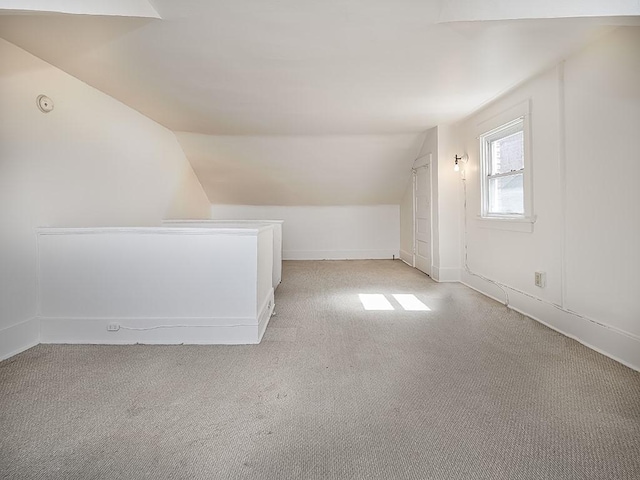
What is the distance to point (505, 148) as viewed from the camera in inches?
136

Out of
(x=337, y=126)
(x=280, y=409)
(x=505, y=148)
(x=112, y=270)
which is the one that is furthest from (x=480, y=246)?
(x=112, y=270)

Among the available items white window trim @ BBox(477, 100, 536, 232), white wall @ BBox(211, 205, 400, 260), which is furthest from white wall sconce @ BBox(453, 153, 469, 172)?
white wall @ BBox(211, 205, 400, 260)

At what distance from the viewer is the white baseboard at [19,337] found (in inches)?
83.8

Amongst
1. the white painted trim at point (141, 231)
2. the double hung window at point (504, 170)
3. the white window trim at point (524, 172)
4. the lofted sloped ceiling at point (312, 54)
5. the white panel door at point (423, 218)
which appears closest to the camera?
the lofted sloped ceiling at point (312, 54)

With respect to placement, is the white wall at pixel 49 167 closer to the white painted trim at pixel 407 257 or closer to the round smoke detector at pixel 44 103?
the round smoke detector at pixel 44 103

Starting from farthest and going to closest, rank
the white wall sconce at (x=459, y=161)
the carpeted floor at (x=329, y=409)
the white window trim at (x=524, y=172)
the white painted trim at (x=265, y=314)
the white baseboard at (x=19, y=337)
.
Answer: the white wall sconce at (x=459, y=161), the white window trim at (x=524, y=172), the white painted trim at (x=265, y=314), the white baseboard at (x=19, y=337), the carpeted floor at (x=329, y=409)

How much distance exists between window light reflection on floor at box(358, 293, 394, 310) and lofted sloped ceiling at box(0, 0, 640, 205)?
2073 mm

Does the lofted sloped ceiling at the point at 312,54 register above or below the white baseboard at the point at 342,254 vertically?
above

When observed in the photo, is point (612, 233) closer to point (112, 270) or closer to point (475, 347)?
point (475, 347)

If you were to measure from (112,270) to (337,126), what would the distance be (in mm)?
3075

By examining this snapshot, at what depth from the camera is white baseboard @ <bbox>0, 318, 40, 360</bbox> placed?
6.98ft

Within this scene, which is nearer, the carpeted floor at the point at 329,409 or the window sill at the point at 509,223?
the carpeted floor at the point at 329,409

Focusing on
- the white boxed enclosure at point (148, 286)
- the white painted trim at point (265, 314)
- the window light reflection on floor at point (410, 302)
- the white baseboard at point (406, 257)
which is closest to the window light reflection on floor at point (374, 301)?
the window light reflection on floor at point (410, 302)

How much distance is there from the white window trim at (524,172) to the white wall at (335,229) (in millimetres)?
3024
